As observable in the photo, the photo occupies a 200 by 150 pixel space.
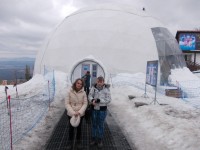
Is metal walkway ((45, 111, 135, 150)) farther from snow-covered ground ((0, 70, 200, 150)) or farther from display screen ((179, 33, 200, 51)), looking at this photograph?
display screen ((179, 33, 200, 51))

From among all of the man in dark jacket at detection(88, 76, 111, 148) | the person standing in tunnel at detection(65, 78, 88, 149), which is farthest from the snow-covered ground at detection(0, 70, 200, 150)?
the person standing in tunnel at detection(65, 78, 88, 149)

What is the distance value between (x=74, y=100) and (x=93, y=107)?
0.52 m

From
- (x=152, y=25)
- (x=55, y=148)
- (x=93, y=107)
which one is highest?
(x=152, y=25)

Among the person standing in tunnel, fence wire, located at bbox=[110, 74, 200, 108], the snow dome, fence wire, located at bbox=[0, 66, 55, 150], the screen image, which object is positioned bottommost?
fence wire, located at bbox=[0, 66, 55, 150]

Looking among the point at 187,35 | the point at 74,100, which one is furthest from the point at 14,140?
the point at 187,35

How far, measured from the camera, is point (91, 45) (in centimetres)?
1850

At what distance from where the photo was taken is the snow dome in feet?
59.6

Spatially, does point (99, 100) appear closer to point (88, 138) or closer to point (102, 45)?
point (88, 138)

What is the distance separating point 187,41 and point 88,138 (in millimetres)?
41410

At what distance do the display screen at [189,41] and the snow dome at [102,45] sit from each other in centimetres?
2562

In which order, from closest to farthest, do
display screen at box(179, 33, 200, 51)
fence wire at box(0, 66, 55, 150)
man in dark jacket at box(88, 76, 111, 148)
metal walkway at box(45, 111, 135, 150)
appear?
man in dark jacket at box(88, 76, 111, 148) < metal walkway at box(45, 111, 135, 150) < fence wire at box(0, 66, 55, 150) < display screen at box(179, 33, 200, 51)

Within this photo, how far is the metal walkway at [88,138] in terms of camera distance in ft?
21.2

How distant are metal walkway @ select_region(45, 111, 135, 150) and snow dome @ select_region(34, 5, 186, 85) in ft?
31.1

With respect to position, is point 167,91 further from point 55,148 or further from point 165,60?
point 55,148
